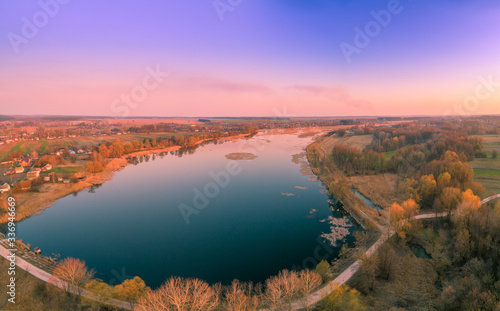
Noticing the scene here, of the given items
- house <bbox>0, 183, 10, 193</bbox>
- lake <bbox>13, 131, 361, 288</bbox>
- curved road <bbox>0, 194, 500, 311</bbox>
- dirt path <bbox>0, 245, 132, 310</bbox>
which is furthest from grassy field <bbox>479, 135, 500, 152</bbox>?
house <bbox>0, 183, 10, 193</bbox>

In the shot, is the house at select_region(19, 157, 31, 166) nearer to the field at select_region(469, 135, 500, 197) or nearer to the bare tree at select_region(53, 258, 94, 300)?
the bare tree at select_region(53, 258, 94, 300)

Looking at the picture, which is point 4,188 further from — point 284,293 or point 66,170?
point 284,293

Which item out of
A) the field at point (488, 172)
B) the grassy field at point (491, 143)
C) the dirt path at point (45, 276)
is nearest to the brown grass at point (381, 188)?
the field at point (488, 172)

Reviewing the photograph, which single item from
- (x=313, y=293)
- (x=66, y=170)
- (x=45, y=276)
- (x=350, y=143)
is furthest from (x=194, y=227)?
(x=350, y=143)

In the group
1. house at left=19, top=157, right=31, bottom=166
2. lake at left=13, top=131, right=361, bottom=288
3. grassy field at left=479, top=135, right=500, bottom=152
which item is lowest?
lake at left=13, top=131, right=361, bottom=288

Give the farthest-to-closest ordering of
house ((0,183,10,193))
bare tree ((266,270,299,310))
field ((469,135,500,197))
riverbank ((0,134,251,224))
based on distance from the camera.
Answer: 1. house ((0,183,10,193))
2. field ((469,135,500,197))
3. riverbank ((0,134,251,224))
4. bare tree ((266,270,299,310))

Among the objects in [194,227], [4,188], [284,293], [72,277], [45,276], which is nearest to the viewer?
[72,277]

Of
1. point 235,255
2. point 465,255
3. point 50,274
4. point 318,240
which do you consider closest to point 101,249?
point 50,274

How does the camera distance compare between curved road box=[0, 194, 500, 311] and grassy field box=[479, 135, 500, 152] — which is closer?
curved road box=[0, 194, 500, 311]
